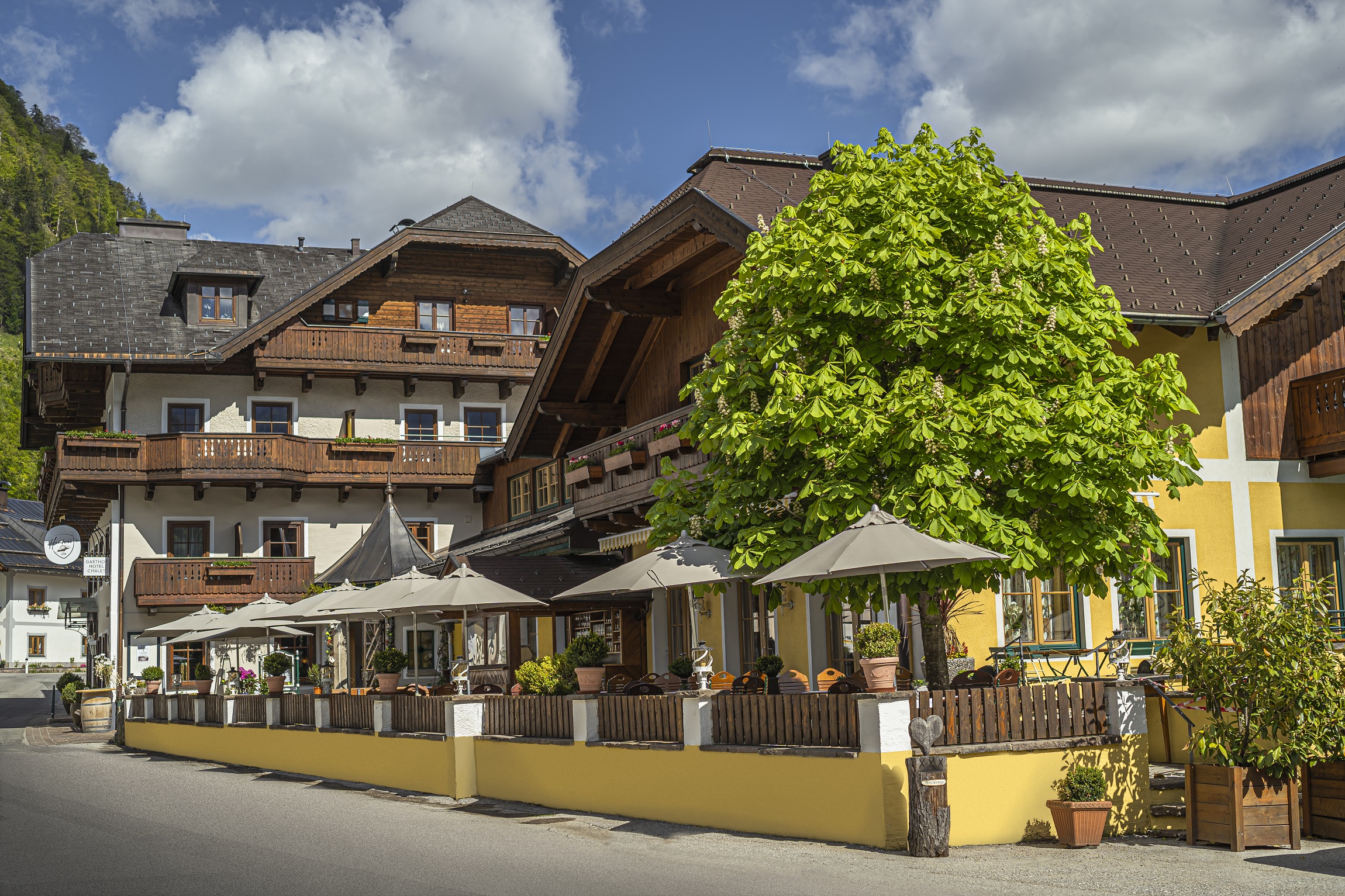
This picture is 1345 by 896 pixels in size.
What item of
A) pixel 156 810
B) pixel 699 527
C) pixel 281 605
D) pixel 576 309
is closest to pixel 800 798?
pixel 699 527

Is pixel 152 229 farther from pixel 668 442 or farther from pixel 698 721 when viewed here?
pixel 698 721

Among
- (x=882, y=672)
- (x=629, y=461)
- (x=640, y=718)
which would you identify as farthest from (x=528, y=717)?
(x=882, y=672)

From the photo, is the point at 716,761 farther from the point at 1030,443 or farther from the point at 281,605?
the point at 281,605

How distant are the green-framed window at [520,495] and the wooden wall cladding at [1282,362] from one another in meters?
16.8

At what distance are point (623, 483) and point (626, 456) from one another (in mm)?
578

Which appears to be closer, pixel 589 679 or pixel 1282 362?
pixel 589 679

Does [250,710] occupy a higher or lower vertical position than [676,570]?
lower

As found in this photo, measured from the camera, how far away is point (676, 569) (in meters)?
14.3

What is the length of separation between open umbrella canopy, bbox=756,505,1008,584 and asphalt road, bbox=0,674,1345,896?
2.24 meters

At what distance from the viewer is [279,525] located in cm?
3678

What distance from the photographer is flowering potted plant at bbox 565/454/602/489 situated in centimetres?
2134

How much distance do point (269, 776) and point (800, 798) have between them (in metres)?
11.5

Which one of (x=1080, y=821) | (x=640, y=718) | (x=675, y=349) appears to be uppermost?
(x=675, y=349)

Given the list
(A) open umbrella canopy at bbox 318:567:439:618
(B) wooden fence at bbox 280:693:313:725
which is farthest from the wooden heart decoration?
(B) wooden fence at bbox 280:693:313:725
